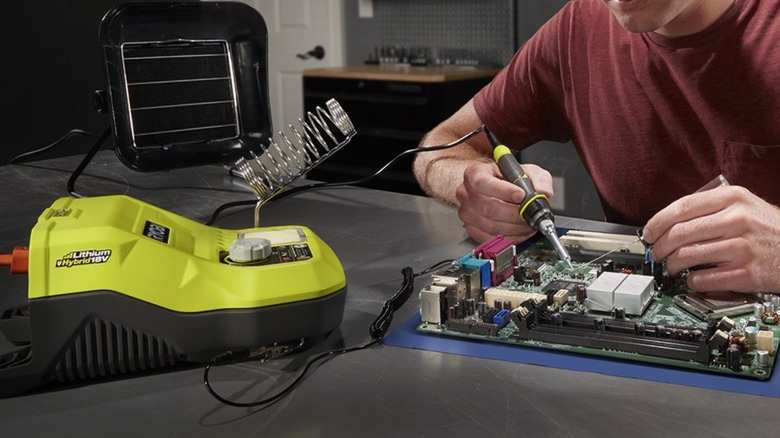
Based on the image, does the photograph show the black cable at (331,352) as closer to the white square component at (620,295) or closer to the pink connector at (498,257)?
the pink connector at (498,257)

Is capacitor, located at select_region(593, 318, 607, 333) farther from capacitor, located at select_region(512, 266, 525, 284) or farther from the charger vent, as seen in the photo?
the charger vent

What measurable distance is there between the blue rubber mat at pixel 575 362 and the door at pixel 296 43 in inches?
156

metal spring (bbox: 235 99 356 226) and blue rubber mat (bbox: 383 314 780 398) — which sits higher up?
metal spring (bbox: 235 99 356 226)

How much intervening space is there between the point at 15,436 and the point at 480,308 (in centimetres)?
49

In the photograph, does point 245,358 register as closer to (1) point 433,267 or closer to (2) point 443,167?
(1) point 433,267

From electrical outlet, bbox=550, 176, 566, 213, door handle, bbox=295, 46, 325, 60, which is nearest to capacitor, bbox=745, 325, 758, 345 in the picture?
electrical outlet, bbox=550, 176, 566, 213

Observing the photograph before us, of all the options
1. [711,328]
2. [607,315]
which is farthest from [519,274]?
[711,328]

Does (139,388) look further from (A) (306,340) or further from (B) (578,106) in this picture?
(B) (578,106)

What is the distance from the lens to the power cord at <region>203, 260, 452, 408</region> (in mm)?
796

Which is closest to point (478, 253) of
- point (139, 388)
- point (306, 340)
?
point (306, 340)

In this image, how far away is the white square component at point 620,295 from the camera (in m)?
0.91

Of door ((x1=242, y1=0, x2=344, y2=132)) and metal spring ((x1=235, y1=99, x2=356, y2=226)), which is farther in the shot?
door ((x1=242, y1=0, x2=344, y2=132))

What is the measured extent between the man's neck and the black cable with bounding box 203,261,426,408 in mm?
655

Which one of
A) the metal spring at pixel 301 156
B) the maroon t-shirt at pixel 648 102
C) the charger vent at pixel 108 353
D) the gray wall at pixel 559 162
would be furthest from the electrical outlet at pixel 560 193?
the charger vent at pixel 108 353
